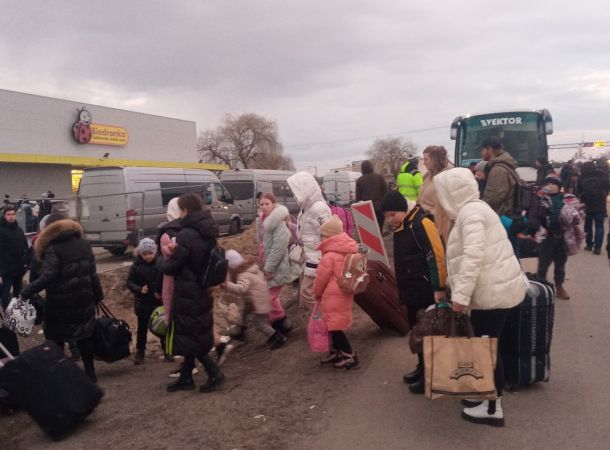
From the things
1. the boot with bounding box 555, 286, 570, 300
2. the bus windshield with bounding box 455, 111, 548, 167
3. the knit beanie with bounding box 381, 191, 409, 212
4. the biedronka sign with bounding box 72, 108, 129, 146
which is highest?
the biedronka sign with bounding box 72, 108, 129, 146

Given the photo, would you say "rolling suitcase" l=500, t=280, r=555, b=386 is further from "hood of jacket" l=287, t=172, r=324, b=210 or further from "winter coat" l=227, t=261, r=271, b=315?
"hood of jacket" l=287, t=172, r=324, b=210

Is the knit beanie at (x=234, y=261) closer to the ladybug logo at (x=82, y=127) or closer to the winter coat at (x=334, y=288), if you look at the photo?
the winter coat at (x=334, y=288)

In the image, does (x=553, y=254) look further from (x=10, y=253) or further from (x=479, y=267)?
(x=10, y=253)

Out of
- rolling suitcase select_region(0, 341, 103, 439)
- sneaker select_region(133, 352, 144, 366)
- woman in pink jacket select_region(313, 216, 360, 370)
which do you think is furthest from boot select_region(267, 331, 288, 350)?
rolling suitcase select_region(0, 341, 103, 439)

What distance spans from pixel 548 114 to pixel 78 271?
516 inches

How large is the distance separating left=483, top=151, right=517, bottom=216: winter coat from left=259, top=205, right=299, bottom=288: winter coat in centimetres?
239

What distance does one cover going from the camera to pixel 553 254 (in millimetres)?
6875

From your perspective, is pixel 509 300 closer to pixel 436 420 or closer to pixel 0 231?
pixel 436 420

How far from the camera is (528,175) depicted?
1355cm

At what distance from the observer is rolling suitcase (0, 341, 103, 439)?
4.30 metres

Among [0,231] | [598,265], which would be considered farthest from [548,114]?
[0,231]

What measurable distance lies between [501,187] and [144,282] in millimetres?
4290

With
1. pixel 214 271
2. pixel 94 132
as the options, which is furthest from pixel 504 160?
pixel 94 132

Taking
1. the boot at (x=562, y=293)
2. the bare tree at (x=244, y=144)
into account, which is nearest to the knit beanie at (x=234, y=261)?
the boot at (x=562, y=293)
